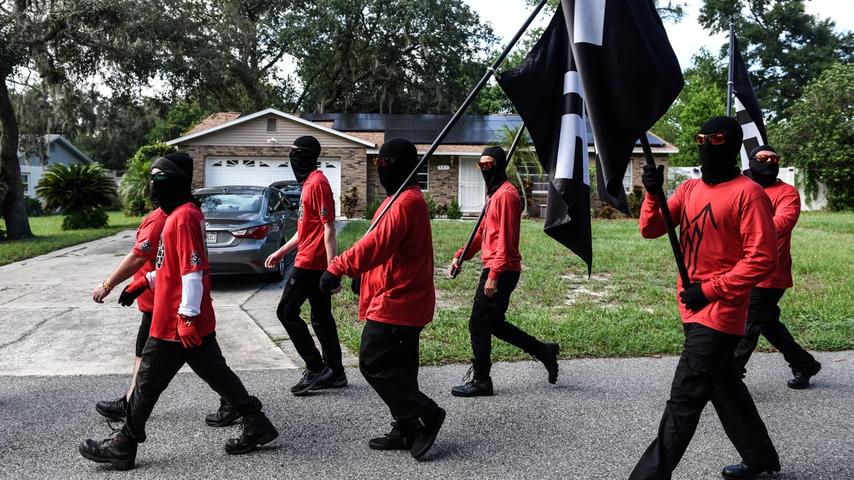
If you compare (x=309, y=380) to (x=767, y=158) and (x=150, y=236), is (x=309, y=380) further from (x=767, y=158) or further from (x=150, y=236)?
(x=767, y=158)

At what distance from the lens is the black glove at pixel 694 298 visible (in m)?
3.33

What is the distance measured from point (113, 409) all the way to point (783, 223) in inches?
191

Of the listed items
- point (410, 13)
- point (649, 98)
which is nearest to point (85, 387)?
point (649, 98)

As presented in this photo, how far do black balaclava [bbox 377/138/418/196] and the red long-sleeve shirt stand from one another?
119 cm

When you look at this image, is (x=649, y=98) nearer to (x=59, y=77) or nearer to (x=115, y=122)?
(x=59, y=77)

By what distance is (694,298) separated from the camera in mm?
3352

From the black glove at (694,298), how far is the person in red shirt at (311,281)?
103 inches

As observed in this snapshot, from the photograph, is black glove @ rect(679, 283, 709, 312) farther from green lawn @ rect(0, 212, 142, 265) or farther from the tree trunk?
the tree trunk

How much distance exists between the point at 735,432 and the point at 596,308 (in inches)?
195

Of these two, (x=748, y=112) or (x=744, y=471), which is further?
(x=748, y=112)

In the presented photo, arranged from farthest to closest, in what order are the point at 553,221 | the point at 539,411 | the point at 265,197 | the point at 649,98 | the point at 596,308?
the point at 265,197 < the point at 596,308 < the point at 539,411 < the point at 553,221 < the point at 649,98

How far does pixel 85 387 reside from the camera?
17.5ft

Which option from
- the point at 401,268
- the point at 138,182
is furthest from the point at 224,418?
the point at 138,182

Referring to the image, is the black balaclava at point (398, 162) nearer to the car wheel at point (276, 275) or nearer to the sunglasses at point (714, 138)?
the sunglasses at point (714, 138)
